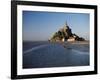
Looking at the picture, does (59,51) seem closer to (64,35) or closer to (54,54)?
(54,54)

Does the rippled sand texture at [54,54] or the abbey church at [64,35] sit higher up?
the abbey church at [64,35]

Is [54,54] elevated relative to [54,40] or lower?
lower

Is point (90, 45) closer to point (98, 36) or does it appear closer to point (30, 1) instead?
point (98, 36)

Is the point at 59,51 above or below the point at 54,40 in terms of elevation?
below

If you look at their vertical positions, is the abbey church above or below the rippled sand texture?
above

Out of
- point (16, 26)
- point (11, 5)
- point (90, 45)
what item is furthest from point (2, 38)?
point (90, 45)

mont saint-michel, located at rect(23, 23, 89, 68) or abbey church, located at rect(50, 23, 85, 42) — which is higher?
abbey church, located at rect(50, 23, 85, 42)

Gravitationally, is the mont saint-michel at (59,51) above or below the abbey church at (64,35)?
below

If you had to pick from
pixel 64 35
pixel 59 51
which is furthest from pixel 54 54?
pixel 64 35
